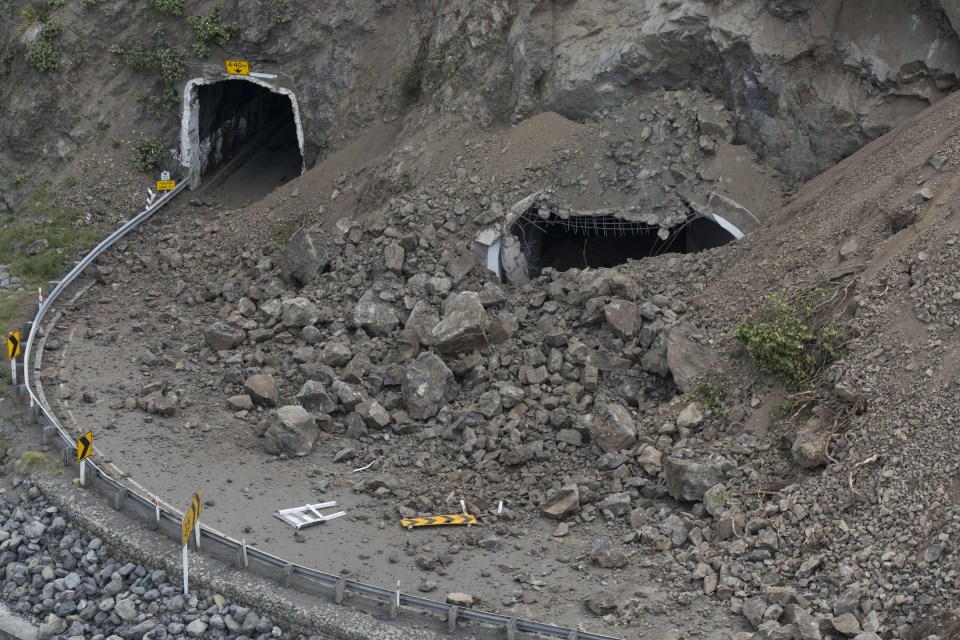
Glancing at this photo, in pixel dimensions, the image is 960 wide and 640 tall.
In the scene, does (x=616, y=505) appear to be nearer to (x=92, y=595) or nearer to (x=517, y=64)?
(x=92, y=595)

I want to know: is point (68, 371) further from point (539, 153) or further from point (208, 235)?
point (539, 153)

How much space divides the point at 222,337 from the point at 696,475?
8382mm

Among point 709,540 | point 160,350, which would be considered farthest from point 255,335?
point 709,540

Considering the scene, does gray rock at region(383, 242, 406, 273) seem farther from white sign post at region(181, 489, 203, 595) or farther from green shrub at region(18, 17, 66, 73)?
green shrub at region(18, 17, 66, 73)

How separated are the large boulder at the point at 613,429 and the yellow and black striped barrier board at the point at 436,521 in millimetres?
2126

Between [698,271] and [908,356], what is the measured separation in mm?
4271

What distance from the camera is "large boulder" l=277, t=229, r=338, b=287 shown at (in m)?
20.0

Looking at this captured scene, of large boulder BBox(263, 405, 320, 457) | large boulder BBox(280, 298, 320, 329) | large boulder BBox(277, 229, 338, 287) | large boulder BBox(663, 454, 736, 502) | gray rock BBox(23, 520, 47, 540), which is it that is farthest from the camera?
large boulder BBox(277, 229, 338, 287)

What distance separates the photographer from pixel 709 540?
14.1 meters

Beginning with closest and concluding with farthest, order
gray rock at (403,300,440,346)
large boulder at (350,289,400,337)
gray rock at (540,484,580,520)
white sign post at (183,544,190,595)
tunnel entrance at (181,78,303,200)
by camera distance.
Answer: white sign post at (183,544,190,595)
gray rock at (540,484,580,520)
gray rock at (403,300,440,346)
large boulder at (350,289,400,337)
tunnel entrance at (181,78,303,200)

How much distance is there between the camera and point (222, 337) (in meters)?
19.1

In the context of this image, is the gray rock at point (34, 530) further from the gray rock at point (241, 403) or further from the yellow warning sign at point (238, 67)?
the yellow warning sign at point (238, 67)

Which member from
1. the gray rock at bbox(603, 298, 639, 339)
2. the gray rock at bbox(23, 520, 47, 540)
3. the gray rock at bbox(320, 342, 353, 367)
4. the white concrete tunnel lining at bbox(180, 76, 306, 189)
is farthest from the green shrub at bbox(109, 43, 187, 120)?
the gray rock at bbox(603, 298, 639, 339)

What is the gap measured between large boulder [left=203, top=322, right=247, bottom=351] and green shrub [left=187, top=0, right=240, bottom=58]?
7.33 metres
